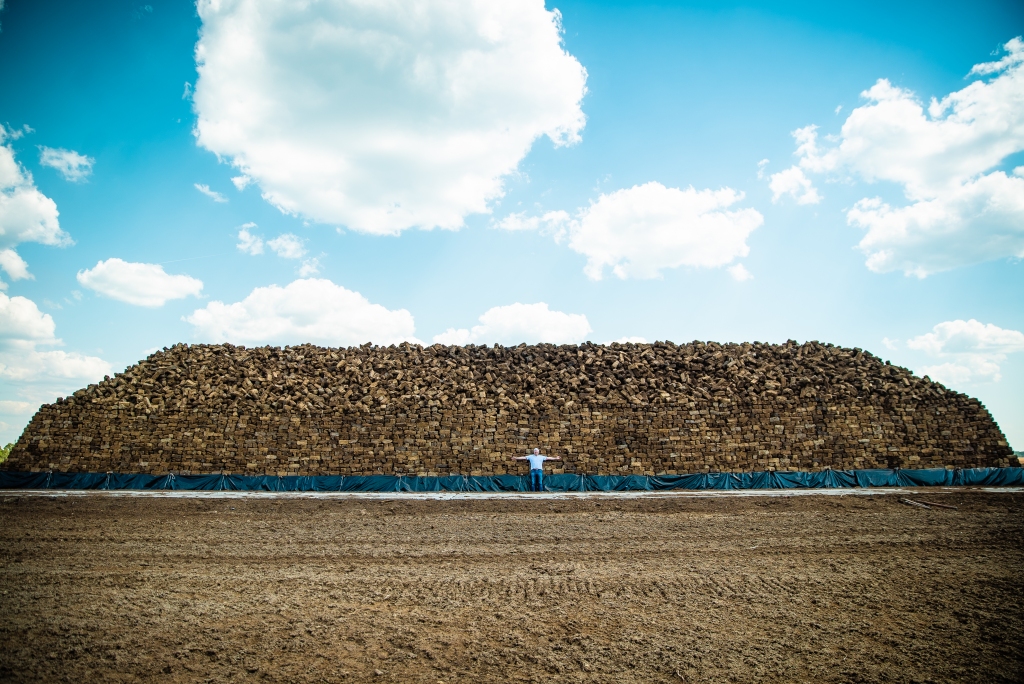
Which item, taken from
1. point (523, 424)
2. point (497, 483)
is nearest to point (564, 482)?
point (497, 483)

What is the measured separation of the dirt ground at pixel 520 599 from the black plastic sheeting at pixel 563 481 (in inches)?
186

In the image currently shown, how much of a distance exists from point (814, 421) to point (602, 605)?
16.7 m

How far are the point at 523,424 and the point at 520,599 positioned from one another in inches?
503

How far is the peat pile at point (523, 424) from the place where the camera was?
1928cm

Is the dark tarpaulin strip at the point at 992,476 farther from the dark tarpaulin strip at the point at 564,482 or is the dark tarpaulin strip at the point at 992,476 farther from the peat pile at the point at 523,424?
the dark tarpaulin strip at the point at 564,482

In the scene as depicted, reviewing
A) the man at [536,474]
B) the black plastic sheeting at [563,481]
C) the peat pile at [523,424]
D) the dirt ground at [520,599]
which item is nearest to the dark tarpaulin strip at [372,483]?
the black plastic sheeting at [563,481]

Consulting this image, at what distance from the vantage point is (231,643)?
228 inches

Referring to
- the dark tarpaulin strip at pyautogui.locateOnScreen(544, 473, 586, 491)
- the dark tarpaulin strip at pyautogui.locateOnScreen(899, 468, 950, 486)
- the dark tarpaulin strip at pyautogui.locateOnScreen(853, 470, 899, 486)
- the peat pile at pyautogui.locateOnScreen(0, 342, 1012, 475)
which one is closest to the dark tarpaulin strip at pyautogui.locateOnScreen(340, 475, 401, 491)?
the peat pile at pyautogui.locateOnScreen(0, 342, 1012, 475)

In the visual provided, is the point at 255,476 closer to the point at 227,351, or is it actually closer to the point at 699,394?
the point at 227,351

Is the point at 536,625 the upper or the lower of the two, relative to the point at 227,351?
lower

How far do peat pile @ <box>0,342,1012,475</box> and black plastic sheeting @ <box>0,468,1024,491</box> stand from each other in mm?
1498

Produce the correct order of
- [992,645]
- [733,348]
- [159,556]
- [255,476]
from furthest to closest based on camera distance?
1. [733,348]
2. [255,476]
3. [159,556]
4. [992,645]

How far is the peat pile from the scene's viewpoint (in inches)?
759

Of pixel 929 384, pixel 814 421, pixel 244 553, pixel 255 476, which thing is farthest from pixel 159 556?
pixel 929 384
